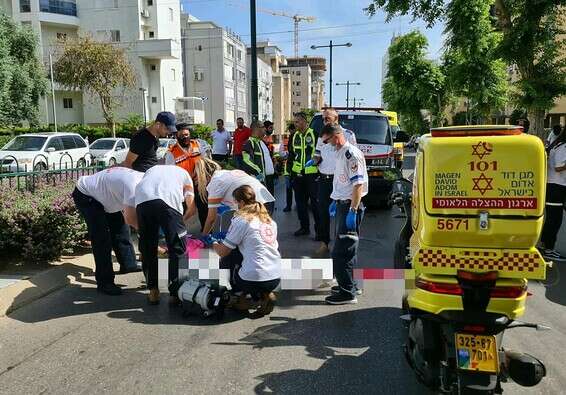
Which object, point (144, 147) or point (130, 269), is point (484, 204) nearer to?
point (144, 147)

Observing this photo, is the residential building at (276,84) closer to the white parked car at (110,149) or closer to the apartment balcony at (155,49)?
the apartment balcony at (155,49)

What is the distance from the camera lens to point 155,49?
46906 mm

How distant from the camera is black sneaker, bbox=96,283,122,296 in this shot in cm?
A: 562

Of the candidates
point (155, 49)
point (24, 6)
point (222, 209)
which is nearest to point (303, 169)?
point (222, 209)

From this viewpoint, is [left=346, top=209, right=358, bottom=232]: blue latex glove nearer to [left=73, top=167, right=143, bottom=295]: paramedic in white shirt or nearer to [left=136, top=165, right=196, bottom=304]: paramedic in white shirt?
[left=136, top=165, right=196, bottom=304]: paramedic in white shirt

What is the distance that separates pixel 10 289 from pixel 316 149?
14.8ft

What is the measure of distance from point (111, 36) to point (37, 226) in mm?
46578

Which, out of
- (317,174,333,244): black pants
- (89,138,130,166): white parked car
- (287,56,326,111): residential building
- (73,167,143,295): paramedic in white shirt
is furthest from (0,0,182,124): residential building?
(287,56,326,111): residential building

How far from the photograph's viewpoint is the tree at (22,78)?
92.6 ft

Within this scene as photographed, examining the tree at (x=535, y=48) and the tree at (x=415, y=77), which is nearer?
the tree at (x=535, y=48)

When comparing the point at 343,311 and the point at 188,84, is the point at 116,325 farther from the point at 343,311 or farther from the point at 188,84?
the point at 188,84

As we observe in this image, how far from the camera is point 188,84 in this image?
62250 mm

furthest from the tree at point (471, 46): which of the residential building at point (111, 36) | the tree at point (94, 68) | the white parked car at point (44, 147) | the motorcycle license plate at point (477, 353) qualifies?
the residential building at point (111, 36)

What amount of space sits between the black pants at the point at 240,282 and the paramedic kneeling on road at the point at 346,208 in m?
0.70
